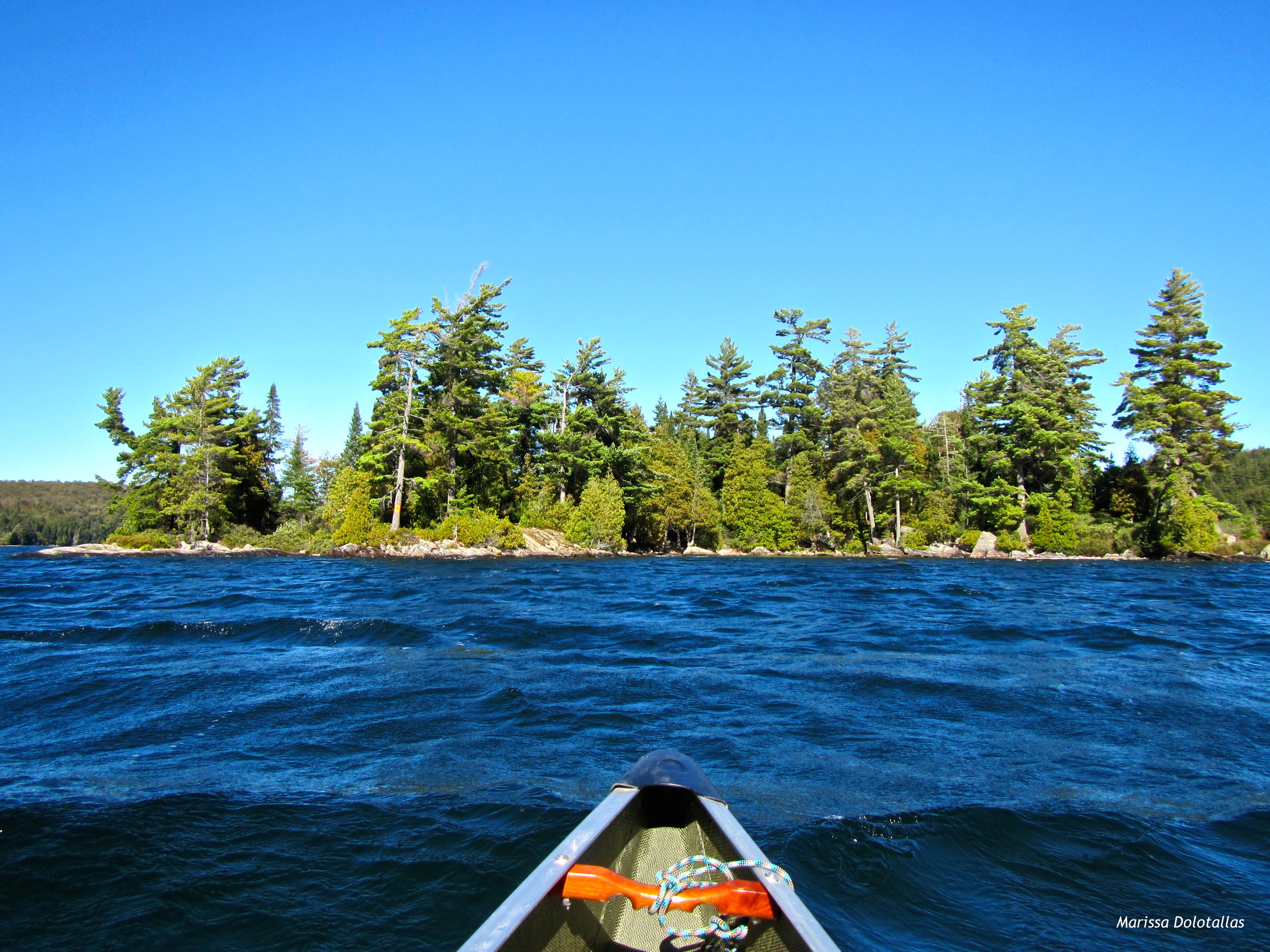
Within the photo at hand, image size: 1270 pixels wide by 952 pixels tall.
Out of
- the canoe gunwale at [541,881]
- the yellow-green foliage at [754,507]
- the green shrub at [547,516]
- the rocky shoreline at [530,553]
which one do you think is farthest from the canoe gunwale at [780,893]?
the yellow-green foliage at [754,507]

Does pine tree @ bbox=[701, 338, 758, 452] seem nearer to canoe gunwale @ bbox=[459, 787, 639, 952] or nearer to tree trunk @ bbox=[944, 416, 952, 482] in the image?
tree trunk @ bbox=[944, 416, 952, 482]

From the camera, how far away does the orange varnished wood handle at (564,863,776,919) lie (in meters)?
2.81

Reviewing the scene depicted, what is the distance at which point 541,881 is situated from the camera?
286 cm

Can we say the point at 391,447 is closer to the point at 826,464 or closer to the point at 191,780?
the point at 826,464

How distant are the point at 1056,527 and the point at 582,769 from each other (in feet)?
150

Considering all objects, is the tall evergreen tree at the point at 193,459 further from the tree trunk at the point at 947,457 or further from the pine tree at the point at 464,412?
the tree trunk at the point at 947,457

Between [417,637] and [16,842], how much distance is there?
24.0 feet

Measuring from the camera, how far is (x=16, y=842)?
4.40 metres

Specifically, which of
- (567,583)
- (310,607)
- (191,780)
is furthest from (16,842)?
(567,583)

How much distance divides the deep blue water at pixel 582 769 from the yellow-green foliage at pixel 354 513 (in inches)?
1076

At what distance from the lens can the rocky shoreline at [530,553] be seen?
127 feet


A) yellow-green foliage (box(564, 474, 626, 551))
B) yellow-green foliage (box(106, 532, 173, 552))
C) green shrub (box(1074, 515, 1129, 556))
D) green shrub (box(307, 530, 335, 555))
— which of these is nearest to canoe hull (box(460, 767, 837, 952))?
yellow-green foliage (box(564, 474, 626, 551))

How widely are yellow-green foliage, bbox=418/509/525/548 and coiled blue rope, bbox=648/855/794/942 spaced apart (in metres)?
38.9

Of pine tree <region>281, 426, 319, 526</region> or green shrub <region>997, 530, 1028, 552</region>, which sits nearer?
green shrub <region>997, 530, 1028, 552</region>
